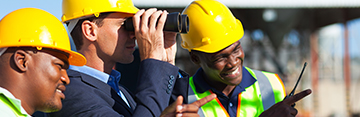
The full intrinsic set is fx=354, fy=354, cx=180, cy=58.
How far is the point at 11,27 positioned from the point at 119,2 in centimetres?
64

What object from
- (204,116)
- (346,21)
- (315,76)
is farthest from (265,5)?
(204,116)

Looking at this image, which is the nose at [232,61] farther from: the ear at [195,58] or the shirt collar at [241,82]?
the ear at [195,58]

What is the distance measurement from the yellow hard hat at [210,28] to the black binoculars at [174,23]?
76 centimetres

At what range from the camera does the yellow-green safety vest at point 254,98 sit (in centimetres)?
253

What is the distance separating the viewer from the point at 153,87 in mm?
1581

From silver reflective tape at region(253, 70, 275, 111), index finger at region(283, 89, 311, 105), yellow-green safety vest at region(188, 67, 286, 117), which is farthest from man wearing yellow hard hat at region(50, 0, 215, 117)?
silver reflective tape at region(253, 70, 275, 111)

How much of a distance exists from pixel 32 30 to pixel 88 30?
435 millimetres

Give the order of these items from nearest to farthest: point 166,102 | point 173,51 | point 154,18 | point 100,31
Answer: point 166,102 < point 154,18 < point 100,31 < point 173,51

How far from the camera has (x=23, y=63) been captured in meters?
1.43

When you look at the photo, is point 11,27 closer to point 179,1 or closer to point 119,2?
point 119,2

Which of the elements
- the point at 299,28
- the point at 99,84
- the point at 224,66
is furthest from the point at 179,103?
the point at 299,28

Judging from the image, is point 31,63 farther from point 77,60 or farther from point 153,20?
point 153,20

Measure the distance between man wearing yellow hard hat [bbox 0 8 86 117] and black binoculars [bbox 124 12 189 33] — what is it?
1.26 feet

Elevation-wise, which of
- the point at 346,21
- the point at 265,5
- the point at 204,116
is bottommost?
the point at 346,21
